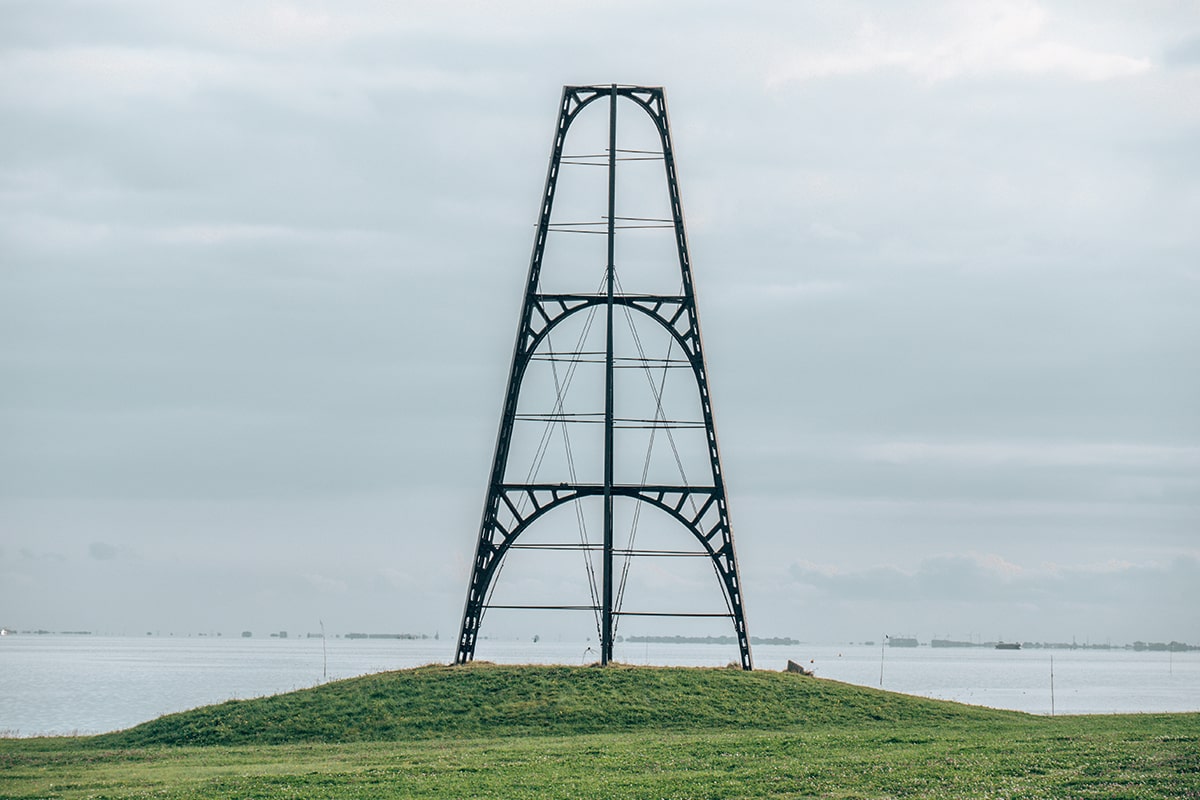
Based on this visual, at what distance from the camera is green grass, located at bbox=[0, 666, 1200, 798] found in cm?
2527

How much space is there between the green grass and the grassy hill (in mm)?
81

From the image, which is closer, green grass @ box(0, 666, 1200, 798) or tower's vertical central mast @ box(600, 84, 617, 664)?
green grass @ box(0, 666, 1200, 798)

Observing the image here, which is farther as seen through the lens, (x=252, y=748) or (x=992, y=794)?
(x=252, y=748)

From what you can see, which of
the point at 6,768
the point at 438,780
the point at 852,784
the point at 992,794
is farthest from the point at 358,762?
the point at 992,794

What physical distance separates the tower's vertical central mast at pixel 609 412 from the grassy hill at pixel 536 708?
62.2 inches

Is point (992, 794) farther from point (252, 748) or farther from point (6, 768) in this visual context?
point (6, 768)

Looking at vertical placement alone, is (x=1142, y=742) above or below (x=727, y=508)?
below

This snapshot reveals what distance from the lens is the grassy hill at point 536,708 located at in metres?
36.7

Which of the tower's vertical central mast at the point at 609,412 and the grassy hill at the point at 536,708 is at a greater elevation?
the tower's vertical central mast at the point at 609,412

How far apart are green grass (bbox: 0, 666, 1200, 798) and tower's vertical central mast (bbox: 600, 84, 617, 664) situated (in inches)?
70.3

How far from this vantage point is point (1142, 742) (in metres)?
29.0

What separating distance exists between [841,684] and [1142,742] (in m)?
13.6

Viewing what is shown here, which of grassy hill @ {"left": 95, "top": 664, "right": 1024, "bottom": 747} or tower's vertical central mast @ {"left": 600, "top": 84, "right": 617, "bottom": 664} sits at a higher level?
tower's vertical central mast @ {"left": 600, "top": 84, "right": 617, "bottom": 664}

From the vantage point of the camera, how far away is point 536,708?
37.8 m
